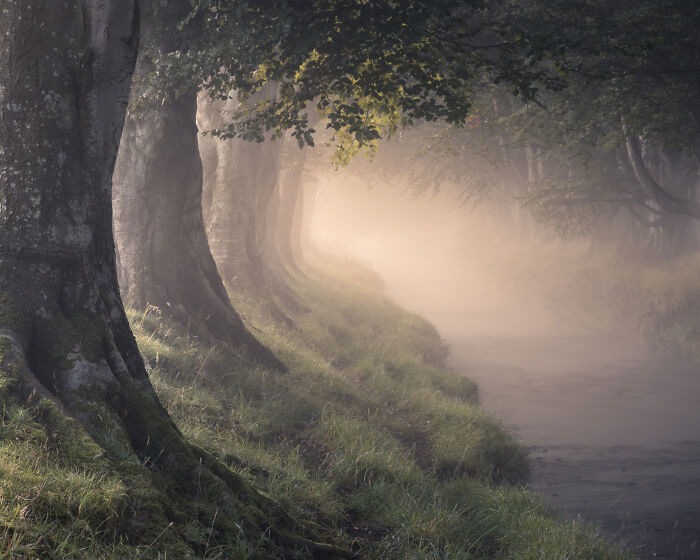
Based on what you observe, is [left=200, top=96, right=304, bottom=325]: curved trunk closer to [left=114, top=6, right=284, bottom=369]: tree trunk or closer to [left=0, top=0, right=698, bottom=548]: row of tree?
[left=0, top=0, right=698, bottom=548]: row of tree

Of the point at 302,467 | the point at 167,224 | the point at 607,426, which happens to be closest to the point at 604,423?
the point at 607,426

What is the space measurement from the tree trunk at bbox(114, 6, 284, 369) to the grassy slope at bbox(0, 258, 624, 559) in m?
0.54

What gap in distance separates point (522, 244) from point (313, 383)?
3473 centimetres

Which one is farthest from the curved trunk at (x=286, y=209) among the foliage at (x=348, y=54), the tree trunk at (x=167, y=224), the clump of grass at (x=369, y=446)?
the foliage at (x=348, y=54)

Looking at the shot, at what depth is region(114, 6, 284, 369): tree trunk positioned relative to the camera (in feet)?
32.1

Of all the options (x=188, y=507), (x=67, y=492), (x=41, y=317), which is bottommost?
(x=188, y=507)

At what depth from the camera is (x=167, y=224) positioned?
33.2 feet

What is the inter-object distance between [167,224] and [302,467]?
554 cm

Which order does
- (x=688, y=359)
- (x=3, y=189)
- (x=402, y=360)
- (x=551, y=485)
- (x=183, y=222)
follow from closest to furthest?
(x=3, y=189) < (x=551, y=485) < (x=183, y=222) < (x=402, y=360) < (x=688, y=359)

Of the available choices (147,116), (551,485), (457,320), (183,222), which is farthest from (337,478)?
(457,320)

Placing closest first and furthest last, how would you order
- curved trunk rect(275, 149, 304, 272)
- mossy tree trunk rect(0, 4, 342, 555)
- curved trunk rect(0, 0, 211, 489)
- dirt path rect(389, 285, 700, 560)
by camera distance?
1. mossy tree trunk rect(0, 4, 342, 555)
2. curved trunk rect(0, 0, 211, 489)
3. dirt path rect(389, 285, 700, 560)
4. curved trunk rect(275, 149, 304, 272)

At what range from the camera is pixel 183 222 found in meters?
10.3

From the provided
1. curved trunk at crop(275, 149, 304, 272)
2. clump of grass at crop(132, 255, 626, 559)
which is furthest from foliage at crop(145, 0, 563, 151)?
curved trunk at crop(275, 149, 304, 272)

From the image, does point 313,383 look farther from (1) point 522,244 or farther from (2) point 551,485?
(1) point 522,244
